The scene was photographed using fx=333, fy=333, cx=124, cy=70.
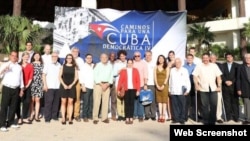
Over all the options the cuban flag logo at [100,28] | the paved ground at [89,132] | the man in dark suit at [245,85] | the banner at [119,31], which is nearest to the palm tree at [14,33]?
the banner at [119,31]

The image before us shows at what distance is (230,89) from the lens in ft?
25.4

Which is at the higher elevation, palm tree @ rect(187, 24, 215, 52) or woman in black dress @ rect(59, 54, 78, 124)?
palm tree @ rect(187, 24, 215, 52)

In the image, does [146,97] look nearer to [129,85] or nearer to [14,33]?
[129,85]

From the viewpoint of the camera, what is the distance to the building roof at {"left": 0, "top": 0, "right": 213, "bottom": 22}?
2899 centimetres

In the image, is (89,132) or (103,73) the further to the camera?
(103,73)

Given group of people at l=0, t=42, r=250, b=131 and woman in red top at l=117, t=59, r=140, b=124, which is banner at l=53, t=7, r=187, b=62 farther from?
woman in red top at l=117, t=59, r=140, b=124

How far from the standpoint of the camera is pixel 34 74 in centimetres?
745

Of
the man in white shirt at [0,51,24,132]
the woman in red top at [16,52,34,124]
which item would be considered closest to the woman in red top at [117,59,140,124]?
the woman in red top at [16,52,34,124]

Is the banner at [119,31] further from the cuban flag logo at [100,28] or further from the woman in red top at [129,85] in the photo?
the woman in red top at [129,85]

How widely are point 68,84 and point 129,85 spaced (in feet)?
4.53

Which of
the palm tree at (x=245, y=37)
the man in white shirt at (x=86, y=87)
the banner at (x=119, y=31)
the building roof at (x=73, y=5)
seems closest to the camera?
the man in white shirt at (x=86, y=87)

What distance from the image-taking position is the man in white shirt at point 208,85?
23.8 ft

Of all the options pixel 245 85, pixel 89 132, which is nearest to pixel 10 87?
pixel 89 132

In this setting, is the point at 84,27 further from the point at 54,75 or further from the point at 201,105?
the point at 201,105
